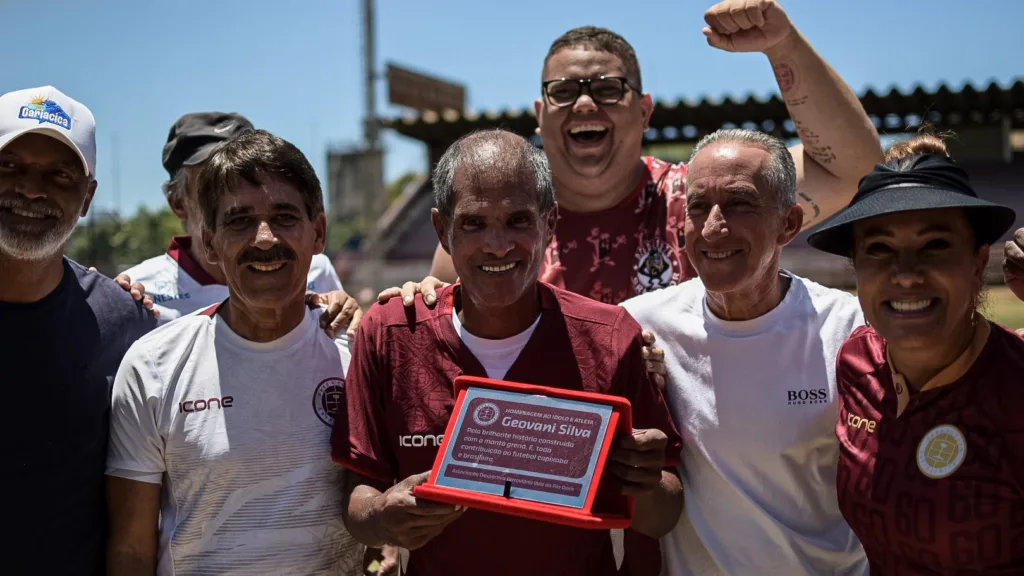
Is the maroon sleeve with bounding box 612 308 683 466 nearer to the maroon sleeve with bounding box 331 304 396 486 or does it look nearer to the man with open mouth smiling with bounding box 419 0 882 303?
the maroon sleeve with bounding box 331 304 396 486

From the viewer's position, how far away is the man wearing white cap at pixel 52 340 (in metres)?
3.25

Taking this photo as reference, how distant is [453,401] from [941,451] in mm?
1557

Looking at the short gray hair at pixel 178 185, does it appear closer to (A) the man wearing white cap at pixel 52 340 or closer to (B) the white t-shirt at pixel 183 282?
(B) the white t-shirt at pixel 183 282

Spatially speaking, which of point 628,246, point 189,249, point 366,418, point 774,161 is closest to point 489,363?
point 366,418

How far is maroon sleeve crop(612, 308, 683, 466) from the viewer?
308 cm

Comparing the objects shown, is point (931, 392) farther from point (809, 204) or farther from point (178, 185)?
point (178, 185)

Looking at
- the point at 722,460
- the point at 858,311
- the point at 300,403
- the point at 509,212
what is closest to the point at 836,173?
the point at 858,311

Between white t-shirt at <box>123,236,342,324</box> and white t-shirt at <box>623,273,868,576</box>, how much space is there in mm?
2413

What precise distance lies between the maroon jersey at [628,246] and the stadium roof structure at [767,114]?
12049mm

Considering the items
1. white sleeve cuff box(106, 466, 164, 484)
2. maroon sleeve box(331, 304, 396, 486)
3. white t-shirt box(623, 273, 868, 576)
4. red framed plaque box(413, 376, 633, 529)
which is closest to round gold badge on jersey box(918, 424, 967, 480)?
white t-shirt box(623, 273, 868, 576)

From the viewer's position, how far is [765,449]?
3.21 meters

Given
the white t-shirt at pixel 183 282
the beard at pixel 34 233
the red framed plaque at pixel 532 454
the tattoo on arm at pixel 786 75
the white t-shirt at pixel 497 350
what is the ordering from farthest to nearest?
the white t-shirt at pixel 183 282
the tattoo on arm at pixel 786 75
the beard at pixel 34 233
the white t-shirt at pixel 497 350
the red framed plaque at pixel 532 454

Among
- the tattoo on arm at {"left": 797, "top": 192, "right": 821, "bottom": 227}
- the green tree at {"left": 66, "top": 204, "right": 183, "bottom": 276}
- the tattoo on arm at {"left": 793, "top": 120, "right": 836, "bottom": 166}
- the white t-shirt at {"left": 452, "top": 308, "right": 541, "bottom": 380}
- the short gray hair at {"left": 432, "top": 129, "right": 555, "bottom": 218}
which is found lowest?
the green tree at {"left": 66, "top": 204, "right": 183, "bottom": 276}

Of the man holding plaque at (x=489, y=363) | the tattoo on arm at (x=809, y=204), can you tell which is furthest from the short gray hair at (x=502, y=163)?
the tattoo on arm at (x=809, y=204)
